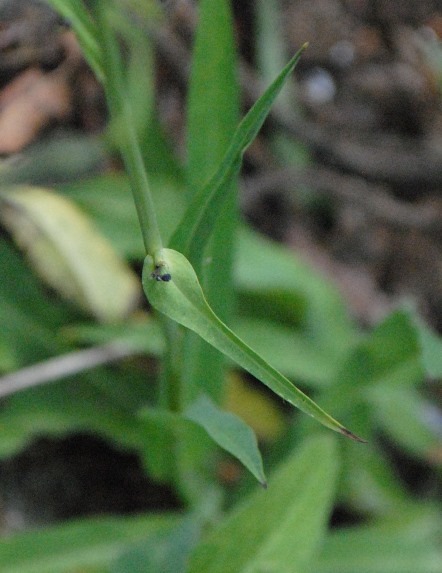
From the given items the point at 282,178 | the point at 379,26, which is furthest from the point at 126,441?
the point at 379,26

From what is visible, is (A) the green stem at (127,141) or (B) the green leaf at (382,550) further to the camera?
(B) the green leaf at (382,550)

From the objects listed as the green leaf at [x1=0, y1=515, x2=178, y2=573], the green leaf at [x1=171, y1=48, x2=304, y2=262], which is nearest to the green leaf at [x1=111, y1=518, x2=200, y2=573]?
the green leaf at [x1=0, y1=515, x2=178, y2=573]

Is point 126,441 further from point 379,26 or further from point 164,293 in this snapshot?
point 379,26

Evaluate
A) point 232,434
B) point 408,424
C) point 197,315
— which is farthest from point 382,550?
point 197,315

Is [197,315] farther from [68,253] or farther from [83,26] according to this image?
[68,253]

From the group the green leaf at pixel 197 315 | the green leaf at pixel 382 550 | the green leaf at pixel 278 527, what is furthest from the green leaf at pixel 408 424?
the green leaf at pixel 197 315

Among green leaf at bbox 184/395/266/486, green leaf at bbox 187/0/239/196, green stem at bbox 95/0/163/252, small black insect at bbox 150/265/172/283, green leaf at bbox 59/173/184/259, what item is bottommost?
green leaf at bbox 59/173/184/259

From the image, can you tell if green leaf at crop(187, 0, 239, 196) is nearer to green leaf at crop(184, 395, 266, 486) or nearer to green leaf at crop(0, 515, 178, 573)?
green leaf at crop(184, 395, 266, 486)

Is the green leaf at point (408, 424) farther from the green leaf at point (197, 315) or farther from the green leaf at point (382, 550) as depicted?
the green leaf at point (197, 315)
